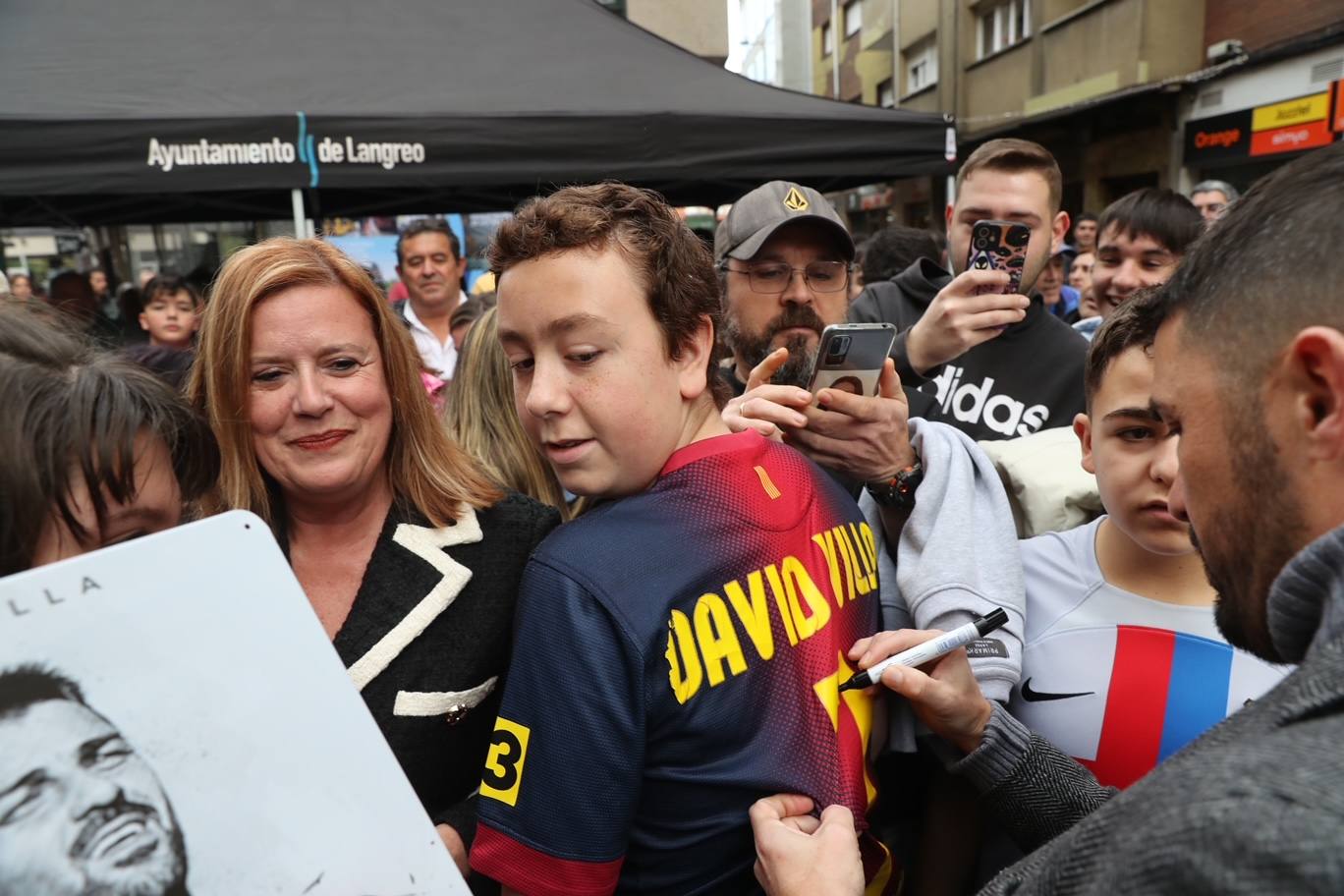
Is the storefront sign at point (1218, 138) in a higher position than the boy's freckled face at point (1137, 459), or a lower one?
higher

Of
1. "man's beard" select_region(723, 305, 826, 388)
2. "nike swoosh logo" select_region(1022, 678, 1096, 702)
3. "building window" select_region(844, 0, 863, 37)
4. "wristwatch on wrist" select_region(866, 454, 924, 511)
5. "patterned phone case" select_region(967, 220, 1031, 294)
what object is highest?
"building window" select_region(844, 0, 863, 37)

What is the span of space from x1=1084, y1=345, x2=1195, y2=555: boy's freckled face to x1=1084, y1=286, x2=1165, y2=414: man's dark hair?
2 centimetres

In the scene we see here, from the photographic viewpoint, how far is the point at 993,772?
1247 millimetres

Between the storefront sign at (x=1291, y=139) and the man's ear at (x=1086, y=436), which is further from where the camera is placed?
the storefront sign at (x=1291, y=139)

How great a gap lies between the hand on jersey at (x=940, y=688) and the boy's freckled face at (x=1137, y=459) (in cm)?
43

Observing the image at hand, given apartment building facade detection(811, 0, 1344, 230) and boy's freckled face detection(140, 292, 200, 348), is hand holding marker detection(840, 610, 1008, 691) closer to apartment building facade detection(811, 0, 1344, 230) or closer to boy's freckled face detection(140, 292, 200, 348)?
boy's freckled face detection(140, 292, 200, 348)

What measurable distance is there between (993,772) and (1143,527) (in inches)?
20.1

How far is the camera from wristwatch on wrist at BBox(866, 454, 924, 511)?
153cm

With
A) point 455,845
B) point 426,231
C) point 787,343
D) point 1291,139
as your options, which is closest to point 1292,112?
point 1291,139

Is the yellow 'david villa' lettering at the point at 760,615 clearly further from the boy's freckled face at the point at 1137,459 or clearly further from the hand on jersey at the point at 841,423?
the boy's freckled face at the point at 1137,459

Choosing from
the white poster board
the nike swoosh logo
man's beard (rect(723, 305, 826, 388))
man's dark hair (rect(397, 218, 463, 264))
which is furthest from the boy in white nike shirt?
man's dark hair (rect(397, 218, 463, 264))

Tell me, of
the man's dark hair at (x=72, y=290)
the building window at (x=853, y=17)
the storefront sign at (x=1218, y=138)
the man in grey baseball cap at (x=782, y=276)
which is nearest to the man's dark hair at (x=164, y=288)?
the man's dark hair at (x=72, y=290)

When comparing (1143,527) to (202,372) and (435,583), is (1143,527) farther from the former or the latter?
(202,372)

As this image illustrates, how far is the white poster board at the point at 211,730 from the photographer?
2.30ft
